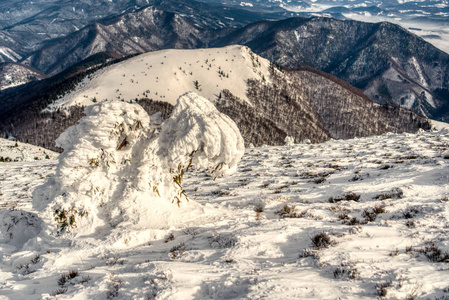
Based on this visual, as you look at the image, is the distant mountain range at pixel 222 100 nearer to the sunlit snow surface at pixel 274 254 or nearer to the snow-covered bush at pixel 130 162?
the sunlit snow surface at pixel 274 254

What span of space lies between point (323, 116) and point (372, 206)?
192 meters

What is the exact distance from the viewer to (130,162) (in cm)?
991

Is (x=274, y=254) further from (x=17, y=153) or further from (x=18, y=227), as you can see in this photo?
(x=17, y=153)

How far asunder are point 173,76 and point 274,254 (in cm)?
16235

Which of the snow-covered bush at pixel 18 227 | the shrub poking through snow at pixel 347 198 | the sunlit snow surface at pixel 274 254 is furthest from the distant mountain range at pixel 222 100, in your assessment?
the sunlit snow surface at pixel 274 254

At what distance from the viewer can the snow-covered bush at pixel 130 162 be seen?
906 cm

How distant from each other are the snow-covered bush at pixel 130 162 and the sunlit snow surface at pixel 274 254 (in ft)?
2.78

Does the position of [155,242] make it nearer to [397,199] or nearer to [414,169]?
[397,199]

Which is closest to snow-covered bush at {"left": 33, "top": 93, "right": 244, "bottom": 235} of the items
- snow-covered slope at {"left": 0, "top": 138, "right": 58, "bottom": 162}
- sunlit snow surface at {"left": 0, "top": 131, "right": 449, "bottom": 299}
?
sunlit snow surface at {"left": 0, "top": 131, "right": 449, "bottom": 299}

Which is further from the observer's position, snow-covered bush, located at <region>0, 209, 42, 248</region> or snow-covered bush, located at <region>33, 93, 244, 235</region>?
snow-covered bush, located at <region>0, 209, 42, 248</region>

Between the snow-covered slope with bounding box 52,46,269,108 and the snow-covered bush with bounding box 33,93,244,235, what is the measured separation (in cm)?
13598

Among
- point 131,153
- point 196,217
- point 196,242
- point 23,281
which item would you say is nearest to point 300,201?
point 196,217

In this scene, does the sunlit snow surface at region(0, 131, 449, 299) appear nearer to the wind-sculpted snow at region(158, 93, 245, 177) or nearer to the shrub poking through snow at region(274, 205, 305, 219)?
the shrub poking through snow at region(274, 205, 305, 219)

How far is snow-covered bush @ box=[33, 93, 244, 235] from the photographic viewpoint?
9.06 meters
